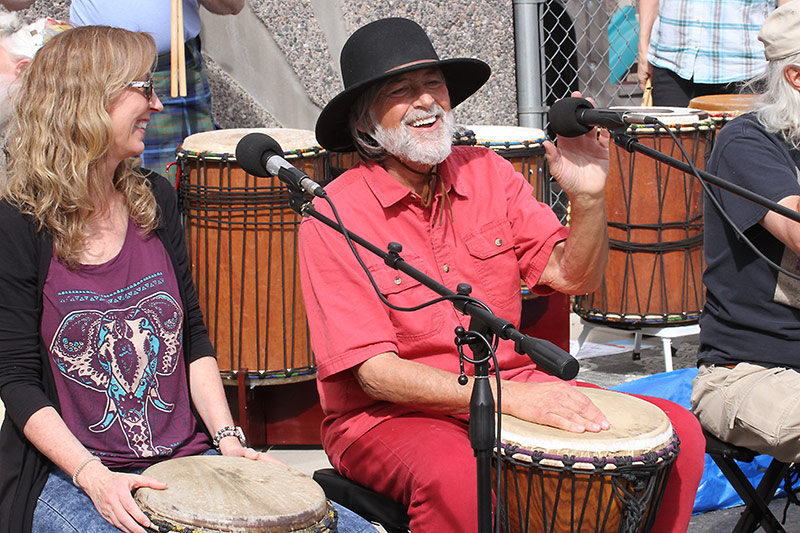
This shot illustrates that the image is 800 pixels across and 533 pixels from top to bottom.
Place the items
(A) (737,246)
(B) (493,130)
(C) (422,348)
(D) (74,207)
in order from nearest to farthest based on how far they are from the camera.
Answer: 1. (D) (74,207)
2. (C) (422,348)
3. (A) (737,246)
4. (B) (493,130)

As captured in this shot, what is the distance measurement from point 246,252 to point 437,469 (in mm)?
1597

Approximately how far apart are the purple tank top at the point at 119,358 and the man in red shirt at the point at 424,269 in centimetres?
37

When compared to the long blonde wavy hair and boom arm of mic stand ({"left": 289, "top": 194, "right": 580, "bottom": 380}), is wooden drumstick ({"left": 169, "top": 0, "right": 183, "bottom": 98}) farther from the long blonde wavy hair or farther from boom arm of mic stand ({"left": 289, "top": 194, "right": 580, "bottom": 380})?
boom arm of mic stand ({"left": 289, "top": 194, "right": 580, "bottom": 380})

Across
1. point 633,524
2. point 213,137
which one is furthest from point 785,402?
point 213,137

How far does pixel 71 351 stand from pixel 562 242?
1291mm

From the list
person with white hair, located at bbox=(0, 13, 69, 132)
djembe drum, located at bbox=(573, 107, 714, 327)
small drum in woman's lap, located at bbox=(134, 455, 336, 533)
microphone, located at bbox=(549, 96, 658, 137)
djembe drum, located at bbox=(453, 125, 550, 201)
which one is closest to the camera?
small drum in woman's lap, located at bbox=(134, 455, 336, 533)

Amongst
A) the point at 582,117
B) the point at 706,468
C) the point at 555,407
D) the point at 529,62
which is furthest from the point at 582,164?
the point at 529,62

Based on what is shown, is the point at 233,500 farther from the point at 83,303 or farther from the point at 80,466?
the point at 83,303

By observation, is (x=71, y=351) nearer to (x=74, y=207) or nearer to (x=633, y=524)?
(x=74, y=207)

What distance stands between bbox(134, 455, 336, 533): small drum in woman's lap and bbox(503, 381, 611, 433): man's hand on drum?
20.0 inches

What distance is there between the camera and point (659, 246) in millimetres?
4344

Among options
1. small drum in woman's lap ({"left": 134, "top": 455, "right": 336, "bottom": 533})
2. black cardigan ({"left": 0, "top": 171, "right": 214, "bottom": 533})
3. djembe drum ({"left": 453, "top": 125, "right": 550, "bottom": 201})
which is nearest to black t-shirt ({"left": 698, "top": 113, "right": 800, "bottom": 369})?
djembe drum ({"left": 453, "top": 125, "right": 550, "bottom": 201})

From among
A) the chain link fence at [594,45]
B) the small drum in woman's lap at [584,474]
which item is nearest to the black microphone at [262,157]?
the small drum in woman's lap at [584,474]

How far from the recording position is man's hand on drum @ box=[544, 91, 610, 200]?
95.6 inches
